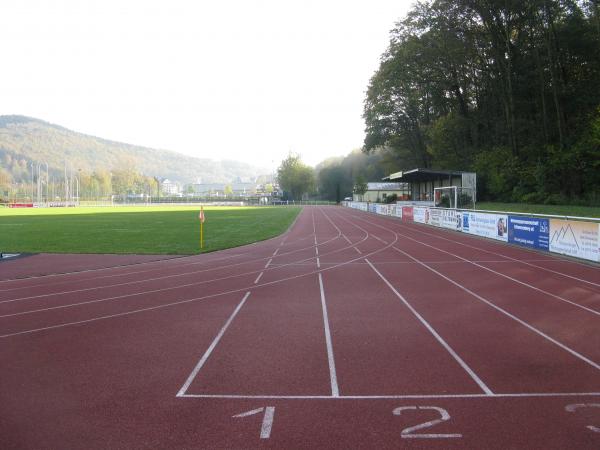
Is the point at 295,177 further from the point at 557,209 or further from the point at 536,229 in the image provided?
the point at 536,229

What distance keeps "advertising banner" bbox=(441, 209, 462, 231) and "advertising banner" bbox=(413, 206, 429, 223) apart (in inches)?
164

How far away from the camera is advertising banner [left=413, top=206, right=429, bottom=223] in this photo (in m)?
34.4

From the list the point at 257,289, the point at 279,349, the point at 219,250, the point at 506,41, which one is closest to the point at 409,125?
the point at 506,41

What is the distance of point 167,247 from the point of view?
785 inches

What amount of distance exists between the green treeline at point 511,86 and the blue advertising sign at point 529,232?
10.8 meters

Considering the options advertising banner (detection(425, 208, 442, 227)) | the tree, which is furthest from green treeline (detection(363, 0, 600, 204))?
the tree

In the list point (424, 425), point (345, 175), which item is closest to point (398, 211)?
point (424, 425)

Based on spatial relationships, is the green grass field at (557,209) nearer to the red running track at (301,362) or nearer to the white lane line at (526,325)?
the red running track at (301,362)

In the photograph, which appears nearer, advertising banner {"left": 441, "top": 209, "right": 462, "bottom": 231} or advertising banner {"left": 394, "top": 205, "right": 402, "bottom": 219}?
advertising banner {"left": 441, "top": 209, "right": 462, "bottom": 231}

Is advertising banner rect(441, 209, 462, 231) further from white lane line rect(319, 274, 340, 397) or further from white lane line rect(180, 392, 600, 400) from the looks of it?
white lane line rect(180, 392, 600, 400)

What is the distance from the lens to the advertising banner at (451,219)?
1062 inches

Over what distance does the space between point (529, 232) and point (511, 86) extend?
76.9 feet

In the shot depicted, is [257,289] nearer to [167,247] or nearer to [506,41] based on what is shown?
[167,247]

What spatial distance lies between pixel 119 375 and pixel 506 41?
130 feet
